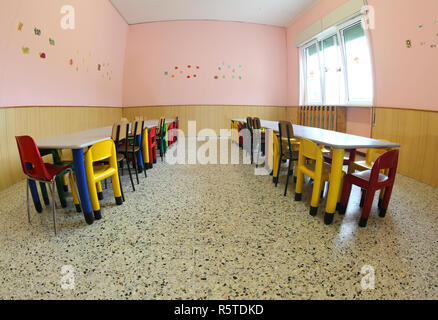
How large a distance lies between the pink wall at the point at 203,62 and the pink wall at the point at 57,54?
851 mm

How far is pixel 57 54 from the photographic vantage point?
4062mm

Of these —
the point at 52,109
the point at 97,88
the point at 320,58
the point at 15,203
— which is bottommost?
the point at 15,203

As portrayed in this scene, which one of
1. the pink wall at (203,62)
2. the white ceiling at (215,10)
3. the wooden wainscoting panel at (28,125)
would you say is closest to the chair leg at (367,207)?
the wooden wainscoting panel at (28,125)

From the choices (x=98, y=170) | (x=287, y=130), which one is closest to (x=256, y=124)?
(x=287, y=130)

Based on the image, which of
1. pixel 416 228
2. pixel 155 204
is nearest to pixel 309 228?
pixel 416 228

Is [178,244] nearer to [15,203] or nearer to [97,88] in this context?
[15,203]

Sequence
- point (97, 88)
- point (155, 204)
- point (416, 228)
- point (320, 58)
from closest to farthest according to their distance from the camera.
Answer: point (416, 228)
point (155, 204)
point (97, 88)
point (320, 58)

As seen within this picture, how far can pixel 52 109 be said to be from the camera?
4031 mm

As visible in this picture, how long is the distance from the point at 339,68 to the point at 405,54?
204 cm

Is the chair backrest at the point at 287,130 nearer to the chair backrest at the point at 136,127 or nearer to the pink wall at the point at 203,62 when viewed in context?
the chair backrest at the point at 136,127

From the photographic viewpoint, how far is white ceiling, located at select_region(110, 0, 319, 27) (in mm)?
5806

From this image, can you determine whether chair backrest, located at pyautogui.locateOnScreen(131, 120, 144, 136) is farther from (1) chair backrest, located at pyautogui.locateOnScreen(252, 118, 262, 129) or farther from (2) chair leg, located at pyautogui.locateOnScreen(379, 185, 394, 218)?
(2) chair leg, located at pyautogui.locateOnScreen(379, 185, 394, 218)

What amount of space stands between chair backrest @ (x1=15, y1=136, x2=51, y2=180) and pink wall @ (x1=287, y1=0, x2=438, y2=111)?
4.33 meters

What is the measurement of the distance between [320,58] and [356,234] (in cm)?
545
